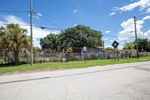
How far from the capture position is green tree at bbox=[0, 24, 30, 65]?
40.6 feet

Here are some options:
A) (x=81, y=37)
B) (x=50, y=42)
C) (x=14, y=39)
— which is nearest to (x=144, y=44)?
(x=81, y=37)

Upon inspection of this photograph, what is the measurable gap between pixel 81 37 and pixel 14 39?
1912 cm

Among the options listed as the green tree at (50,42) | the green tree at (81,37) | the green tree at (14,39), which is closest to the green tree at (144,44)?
the green tree at (81,37)

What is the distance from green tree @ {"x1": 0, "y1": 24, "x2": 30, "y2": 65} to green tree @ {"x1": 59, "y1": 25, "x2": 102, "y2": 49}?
50.4ft

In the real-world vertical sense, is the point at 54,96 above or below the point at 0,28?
below

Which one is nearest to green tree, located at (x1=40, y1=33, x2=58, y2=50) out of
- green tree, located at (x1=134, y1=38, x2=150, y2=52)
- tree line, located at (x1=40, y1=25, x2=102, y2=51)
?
tree line, located at (x1=40, y1=25, x2=102, y2=51)

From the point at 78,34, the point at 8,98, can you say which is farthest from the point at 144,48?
the point at 8,98

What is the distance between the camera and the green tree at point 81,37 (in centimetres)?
2800

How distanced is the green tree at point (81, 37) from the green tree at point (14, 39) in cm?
1537

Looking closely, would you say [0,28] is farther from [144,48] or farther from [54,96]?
[144,48]

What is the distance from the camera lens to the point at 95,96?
306cm

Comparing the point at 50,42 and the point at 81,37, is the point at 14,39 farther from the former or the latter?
the point at 50,42

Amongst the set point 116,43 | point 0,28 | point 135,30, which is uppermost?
point 135,30

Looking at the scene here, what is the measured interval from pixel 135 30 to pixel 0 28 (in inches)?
1144
